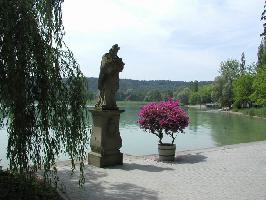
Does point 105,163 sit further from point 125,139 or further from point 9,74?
point 125,139

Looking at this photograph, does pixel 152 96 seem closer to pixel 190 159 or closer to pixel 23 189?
pixel 190 159

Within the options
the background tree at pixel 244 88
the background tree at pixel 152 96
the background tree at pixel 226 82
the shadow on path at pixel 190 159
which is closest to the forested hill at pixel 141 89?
the background tree at pixel 152 96

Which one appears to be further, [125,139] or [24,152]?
[125,139]

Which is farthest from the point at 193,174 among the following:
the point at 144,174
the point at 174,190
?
the point at 174,190

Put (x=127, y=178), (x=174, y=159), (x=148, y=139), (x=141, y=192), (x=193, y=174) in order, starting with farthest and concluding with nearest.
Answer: (x=148, y=139) < (x=174, y=159) < (x=193, y=174) < (x=127, y=178) < (x=141, y=192)

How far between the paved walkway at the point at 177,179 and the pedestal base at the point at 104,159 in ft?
0.74

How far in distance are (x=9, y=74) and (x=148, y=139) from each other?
15439mm

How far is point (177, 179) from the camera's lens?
9.19m

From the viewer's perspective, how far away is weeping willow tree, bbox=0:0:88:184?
572 centimetres

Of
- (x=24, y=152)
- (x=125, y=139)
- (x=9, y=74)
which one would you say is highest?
(x=9, y=74)

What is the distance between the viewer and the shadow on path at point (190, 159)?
1166 cm

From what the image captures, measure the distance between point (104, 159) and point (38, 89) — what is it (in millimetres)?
4653

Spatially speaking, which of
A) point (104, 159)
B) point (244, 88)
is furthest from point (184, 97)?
point (104, 159)

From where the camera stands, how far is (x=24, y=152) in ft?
19.5
